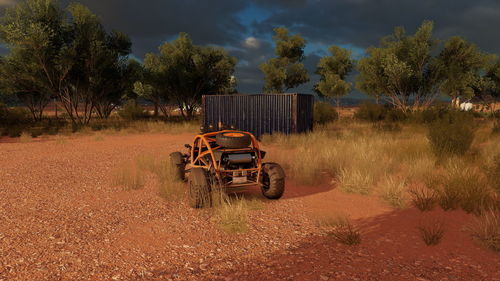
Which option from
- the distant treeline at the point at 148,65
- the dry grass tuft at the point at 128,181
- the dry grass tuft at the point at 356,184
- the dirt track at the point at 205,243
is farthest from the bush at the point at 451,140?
the distant treeline at the point at 148,65

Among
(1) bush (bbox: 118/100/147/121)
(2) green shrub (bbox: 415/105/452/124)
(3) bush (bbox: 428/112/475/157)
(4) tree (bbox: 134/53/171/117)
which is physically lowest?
(3) bush (bbox: 428/112/475/157)

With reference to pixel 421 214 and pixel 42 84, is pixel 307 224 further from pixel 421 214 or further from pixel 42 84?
pixel 42 84

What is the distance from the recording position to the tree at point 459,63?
2525 centimetres

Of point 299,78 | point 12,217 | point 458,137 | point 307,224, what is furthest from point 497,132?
point 299,78

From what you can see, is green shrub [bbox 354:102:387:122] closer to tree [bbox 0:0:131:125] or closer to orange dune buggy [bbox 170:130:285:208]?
tree [bbox 0:0:131:125]

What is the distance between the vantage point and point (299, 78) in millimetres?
41625

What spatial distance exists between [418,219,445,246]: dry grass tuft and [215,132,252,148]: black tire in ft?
11.0

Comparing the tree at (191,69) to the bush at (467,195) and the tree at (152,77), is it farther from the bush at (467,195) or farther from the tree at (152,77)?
the bush at (467,195)

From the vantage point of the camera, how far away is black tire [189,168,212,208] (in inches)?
221

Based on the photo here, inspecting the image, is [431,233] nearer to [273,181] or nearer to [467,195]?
[467,195]

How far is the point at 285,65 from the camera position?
41.3 metres

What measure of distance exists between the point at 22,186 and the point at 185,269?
6321mm

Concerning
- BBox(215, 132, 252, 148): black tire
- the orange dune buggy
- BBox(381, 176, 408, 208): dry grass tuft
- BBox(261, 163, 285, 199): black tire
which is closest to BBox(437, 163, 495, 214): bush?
BBox(381, 176, 408, 208): dry grass tuft

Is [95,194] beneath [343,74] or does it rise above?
beneath
